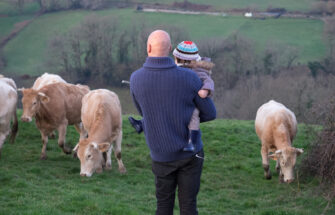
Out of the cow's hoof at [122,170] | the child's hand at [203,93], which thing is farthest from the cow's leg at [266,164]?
the child's hand at [203,93]

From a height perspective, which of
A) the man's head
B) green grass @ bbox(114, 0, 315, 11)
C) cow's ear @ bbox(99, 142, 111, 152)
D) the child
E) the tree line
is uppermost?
the man's head

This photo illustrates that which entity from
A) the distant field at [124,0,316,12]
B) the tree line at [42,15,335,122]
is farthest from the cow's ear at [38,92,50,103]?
the distant field at [124,0,316,12]

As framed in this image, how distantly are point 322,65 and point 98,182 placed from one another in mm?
44751

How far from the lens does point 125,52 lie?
179 feet

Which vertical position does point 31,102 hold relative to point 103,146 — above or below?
above

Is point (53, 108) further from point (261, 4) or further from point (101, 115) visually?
point (261, 4)

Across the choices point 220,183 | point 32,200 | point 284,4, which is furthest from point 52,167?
point 284,4

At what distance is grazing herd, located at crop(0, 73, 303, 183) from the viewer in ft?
31.0

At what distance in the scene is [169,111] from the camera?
463cm

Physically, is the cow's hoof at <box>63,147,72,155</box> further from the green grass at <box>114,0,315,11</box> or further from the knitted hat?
the green grass at <box>114,0,315,11</box>

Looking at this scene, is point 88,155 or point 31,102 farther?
point 31,102

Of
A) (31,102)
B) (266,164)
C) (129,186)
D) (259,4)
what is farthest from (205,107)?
(259,4)

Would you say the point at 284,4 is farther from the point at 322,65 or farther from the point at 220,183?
the point at 220,183

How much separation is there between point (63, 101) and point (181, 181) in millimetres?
7382
